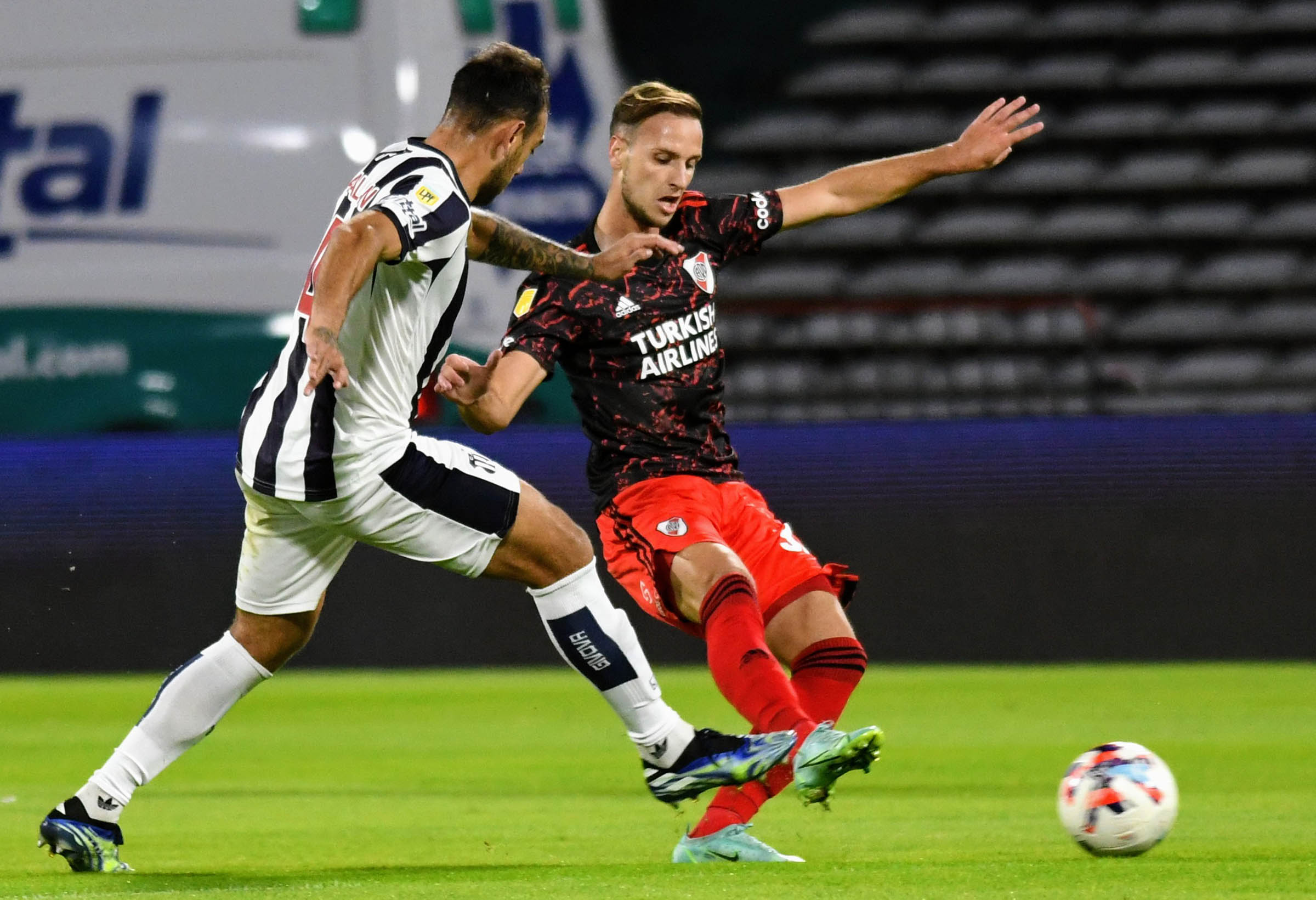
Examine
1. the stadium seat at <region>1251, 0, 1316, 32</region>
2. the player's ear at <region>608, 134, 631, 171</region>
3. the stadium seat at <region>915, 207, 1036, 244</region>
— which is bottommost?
the player's ear at <region>608, 134, 631, 171</region>

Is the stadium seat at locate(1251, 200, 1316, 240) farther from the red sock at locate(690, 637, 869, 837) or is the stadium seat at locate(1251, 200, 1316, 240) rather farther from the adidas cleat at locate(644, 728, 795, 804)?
the adidas cleat at locate(644, 728, 795, 804)

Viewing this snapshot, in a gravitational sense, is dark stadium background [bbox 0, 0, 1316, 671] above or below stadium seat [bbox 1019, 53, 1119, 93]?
below

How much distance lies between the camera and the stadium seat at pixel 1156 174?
14.0m

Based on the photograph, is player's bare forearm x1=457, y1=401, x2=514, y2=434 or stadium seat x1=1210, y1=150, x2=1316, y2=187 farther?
stadium seat x1=1210, y1=150, x2=1316, y2=187

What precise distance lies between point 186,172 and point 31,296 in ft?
3.29

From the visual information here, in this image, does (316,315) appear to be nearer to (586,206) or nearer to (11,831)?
(11,831)

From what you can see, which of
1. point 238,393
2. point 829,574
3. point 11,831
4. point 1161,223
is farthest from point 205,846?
point 1161,223

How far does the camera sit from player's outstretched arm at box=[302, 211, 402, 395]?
3963mm

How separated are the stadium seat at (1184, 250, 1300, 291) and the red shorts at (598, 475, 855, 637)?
372 inches

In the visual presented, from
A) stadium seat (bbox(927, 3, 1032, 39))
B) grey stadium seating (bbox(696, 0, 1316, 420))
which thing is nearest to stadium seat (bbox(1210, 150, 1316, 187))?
grey stadium seating (bbox(696, 0, 1316, 420))

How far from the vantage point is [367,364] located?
4422 millimetres

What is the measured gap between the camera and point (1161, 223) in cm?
1394

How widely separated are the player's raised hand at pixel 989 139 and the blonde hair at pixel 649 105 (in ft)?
2.35

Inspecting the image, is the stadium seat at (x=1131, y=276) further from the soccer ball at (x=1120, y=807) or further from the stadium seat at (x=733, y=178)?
the soccer ball at (x=1120, y=807)
